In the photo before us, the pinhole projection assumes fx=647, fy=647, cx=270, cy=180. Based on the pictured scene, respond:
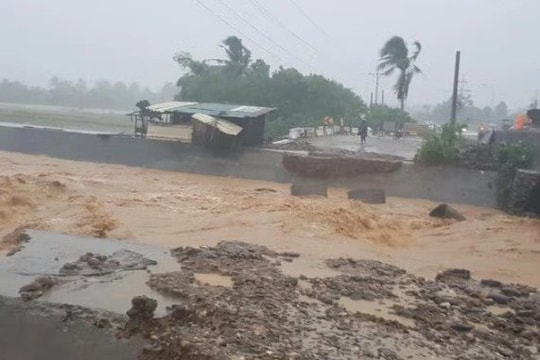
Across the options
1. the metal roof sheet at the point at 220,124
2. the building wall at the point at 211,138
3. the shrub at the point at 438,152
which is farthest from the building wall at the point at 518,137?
the building wall at the point at 211,138

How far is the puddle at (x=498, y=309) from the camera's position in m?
6.95

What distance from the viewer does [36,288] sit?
6.50m

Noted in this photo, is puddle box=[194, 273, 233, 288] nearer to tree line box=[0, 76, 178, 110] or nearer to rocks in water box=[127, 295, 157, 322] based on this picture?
rocks in water box=[127, 295, 157, 322]

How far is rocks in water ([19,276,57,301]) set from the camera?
249 inches

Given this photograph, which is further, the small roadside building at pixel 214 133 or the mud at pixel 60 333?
the small roadside building at pixel 214 133

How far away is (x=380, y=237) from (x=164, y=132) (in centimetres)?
1238

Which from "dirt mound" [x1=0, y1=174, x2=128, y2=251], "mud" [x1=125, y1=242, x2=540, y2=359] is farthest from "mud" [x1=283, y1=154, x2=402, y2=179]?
"mud" [x1=125, y1=242, x2=540, y2=359]

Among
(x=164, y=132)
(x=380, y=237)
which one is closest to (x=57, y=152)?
(x=164, y=132)

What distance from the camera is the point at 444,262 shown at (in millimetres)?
10883

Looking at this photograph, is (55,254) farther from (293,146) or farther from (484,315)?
(293,146)

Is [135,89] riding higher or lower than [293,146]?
higher

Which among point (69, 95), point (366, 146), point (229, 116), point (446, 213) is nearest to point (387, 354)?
point (446, 213)

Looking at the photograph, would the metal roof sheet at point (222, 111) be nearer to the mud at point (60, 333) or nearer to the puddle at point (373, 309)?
the puddle at point (373, 309)

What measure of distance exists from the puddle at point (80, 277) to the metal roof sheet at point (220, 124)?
A: 12.7 meters
